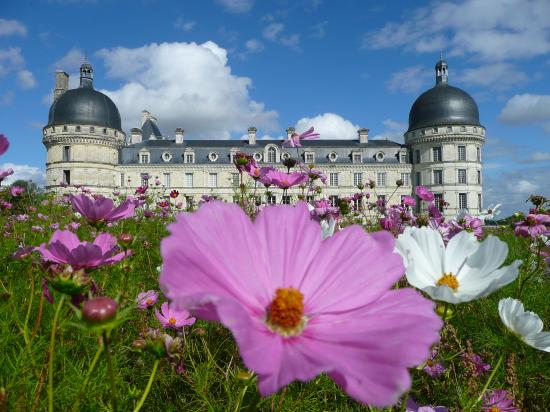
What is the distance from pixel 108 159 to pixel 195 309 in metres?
36.1

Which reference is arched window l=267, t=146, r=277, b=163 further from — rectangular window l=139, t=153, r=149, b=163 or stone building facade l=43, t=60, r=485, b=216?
rectangular window l=139, t=153, r=149, b=163

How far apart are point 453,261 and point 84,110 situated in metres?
37.7

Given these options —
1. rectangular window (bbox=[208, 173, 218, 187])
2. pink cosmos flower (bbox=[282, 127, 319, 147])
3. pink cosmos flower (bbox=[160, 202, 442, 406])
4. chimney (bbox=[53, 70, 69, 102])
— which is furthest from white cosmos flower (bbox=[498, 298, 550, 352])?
chimney (bbox=[53, 70, 69, 102])

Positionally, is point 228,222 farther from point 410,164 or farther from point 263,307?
point 410,164

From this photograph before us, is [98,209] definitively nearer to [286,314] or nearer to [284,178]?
[286,314]

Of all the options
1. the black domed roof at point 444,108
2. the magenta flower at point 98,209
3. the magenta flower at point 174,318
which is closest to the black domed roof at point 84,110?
the black domed roof at point 444,108

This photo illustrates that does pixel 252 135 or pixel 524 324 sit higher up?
pixel 252 135

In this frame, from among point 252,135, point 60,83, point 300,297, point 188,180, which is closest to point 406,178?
point 252,135

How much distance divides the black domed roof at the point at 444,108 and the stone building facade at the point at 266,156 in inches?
3.2

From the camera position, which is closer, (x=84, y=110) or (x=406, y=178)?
(x=84, y=110)

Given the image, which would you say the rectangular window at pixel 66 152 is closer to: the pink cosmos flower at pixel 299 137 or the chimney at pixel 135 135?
the chimney at pixel 135 135

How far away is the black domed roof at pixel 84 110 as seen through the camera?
112ft

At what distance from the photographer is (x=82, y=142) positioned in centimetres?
3338

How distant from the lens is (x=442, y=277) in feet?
2.49
